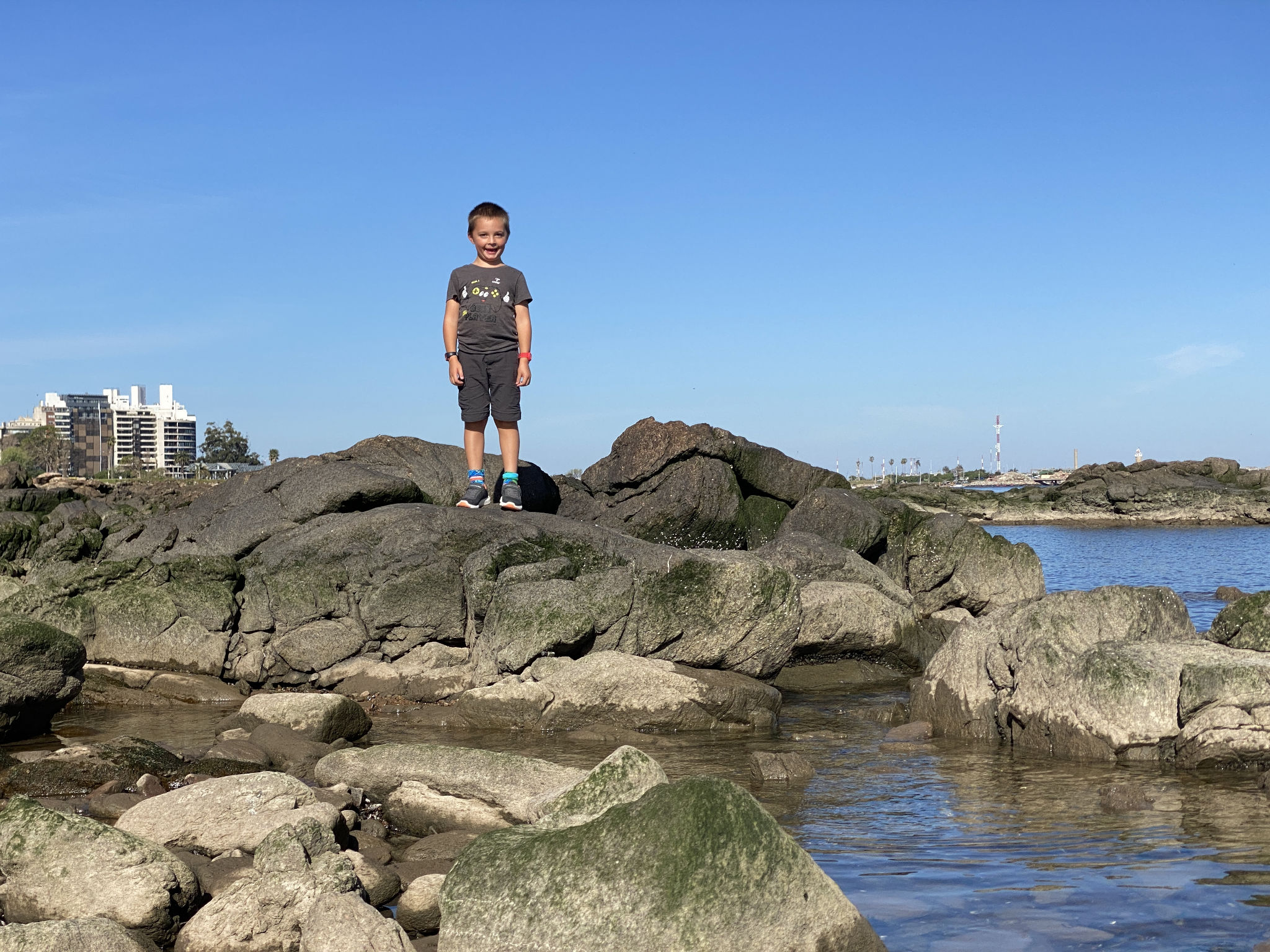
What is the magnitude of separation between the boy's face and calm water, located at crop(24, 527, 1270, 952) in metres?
5.67

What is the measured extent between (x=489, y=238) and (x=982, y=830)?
8.97 meters

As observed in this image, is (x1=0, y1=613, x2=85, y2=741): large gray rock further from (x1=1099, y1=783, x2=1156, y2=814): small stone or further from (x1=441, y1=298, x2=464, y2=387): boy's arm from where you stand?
(x1=1099, y1=783, x2=1156, y2=814): small stone

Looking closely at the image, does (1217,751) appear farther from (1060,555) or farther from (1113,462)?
(1113,462)

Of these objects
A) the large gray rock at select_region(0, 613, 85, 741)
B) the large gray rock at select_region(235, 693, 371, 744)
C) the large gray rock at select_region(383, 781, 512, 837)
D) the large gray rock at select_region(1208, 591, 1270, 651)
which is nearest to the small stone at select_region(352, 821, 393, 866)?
the large gray rock at select_region(383, 781, 512, 837)

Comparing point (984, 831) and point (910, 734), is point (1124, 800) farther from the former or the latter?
point (910, 734)

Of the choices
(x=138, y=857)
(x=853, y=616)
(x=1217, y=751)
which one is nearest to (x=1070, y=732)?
(x=1217, y=751)

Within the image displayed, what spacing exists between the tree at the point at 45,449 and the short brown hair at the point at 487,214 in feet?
461

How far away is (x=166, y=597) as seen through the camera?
14984 millimetres

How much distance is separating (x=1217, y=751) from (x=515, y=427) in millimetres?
8657

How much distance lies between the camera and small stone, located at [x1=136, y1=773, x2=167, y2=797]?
9578 millimetres

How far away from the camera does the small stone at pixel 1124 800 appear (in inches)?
380

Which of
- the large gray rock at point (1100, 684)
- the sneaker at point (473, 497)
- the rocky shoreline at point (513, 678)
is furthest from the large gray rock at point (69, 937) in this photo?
the sneaker at point (473, 497)

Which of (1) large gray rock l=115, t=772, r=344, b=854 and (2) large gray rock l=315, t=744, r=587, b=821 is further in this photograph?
(2) large gray rock l=315, t=744, r=587, b=821

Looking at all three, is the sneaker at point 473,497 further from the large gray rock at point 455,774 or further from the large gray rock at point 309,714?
the large gray rock at point 455,774
